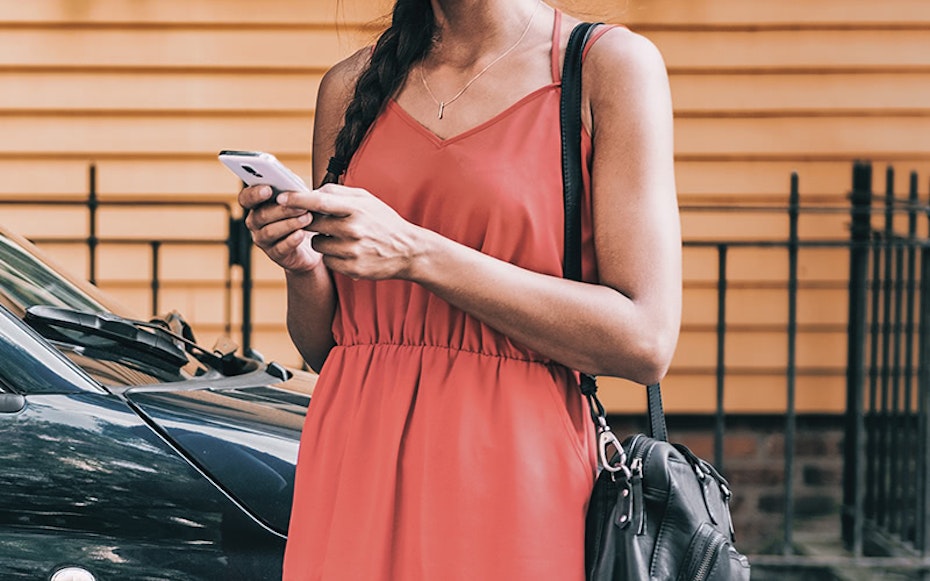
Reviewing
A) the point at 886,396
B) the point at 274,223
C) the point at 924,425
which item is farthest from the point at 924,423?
the point at 274,223

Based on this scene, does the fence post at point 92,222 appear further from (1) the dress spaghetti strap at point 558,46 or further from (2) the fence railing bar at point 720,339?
(1) the dress spaghetti strap at point 558,46

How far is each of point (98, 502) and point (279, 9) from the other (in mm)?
4385

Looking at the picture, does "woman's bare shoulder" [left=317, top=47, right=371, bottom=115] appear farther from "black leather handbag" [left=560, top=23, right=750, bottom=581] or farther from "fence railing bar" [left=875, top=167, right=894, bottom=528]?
"fence railing bar" [left=875, top=167, right=894, bottom=528]

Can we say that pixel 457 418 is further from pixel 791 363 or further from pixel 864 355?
pixel 864 355

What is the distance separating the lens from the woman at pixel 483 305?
1.72 m

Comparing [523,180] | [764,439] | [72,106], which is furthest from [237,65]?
[523,180]

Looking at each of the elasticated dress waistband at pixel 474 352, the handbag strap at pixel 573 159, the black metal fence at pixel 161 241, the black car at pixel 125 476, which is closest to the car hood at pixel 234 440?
the black car at pixel 125 476

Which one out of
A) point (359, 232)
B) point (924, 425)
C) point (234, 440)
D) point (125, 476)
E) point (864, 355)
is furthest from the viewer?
point (864, 355)

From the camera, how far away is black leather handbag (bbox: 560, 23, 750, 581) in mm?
1714

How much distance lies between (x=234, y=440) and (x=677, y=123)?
14.0 feet

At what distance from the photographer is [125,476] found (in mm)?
2641

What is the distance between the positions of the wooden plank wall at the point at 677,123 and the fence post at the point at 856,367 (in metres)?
0.34

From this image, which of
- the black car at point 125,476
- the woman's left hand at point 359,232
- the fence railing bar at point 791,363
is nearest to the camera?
the woman's left hand at point 359,232

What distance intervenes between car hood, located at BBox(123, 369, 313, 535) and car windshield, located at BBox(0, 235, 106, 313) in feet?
1.40
